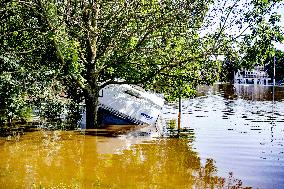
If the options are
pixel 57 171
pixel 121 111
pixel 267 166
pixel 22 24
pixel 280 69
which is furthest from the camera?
pixel 280 69

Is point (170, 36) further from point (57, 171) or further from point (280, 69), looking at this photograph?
point (280, 69)

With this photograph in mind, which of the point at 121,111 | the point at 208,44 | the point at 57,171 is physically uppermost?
the point at 208,44

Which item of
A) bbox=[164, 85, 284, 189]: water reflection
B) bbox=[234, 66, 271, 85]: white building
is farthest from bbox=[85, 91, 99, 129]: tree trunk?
bbox=[234, 66, 271, 85]: white building

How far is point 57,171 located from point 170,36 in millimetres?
9205

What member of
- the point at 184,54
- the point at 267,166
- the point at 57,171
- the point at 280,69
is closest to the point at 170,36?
the point at 184,54

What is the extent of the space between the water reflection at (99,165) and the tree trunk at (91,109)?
2.69 metres

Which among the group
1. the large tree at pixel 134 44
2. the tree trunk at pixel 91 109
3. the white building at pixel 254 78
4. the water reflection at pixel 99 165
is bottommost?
the water reflection at pixel 99 165

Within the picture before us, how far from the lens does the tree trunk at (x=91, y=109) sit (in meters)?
20.3

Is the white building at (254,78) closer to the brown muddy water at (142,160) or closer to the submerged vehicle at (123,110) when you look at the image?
the submerged vehicle at (123,110)

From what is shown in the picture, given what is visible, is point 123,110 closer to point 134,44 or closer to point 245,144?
point 134,44

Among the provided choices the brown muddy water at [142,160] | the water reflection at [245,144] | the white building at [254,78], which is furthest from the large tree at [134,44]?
the white building at [254,78]

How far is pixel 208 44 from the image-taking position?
1927 centimetres

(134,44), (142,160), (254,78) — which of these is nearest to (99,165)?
(142,160)

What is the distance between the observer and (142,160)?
14031mm
